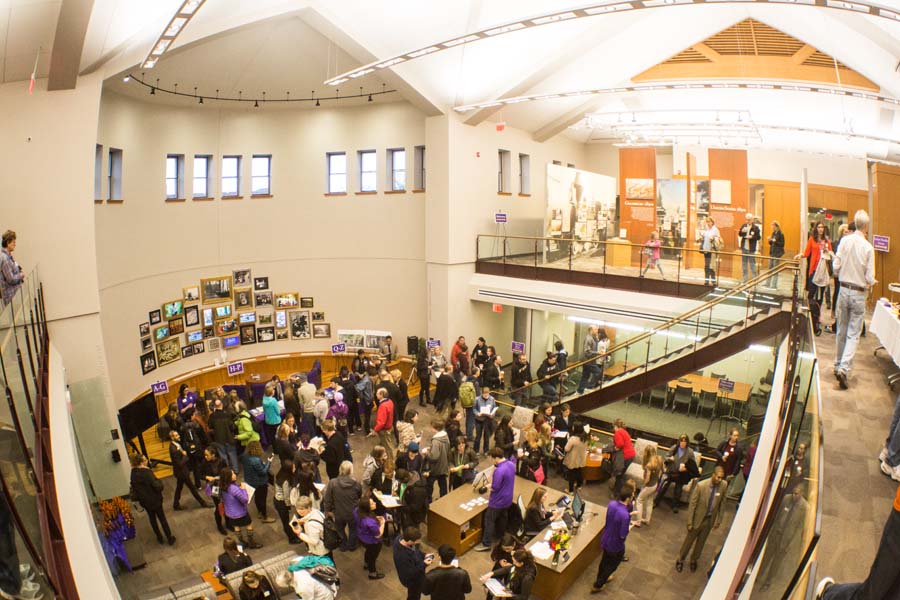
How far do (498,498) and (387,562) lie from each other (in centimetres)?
181

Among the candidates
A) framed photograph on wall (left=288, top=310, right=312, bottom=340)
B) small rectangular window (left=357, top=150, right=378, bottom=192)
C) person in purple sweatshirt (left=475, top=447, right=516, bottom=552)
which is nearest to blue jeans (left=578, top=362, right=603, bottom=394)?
person in purple sweatshirt (left=475, top=447, right=516, bottom=552)

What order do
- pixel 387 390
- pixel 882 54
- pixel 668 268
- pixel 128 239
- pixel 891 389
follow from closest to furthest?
1. pixel 891 389
2. pixel 882 54
3. pixel 387 390
4. pixel 668 268
5. pixel 128 239

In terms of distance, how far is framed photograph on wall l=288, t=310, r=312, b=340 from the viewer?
17625 mm

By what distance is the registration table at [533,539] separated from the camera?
735 cm

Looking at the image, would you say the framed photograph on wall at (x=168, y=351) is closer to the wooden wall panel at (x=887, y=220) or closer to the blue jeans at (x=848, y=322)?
the blue jeans at (x=848, y=322)

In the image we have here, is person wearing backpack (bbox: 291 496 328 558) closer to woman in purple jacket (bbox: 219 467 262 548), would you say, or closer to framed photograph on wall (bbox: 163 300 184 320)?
woman in purple jacket (bbox: 219 467 262 548)

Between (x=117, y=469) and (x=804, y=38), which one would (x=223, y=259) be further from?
(x=804, y=38)

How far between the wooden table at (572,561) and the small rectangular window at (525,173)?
1230cm

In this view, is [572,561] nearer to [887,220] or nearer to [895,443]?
[895,443]

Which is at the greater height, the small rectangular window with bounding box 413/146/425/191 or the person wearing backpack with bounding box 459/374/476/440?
the small rectangular window with bounding box 413/146/425/191

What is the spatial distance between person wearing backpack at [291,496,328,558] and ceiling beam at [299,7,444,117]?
29.4 ft

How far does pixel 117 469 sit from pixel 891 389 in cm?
1163

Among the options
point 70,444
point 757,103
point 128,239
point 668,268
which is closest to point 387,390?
point 70,444

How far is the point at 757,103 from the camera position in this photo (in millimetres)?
14984
